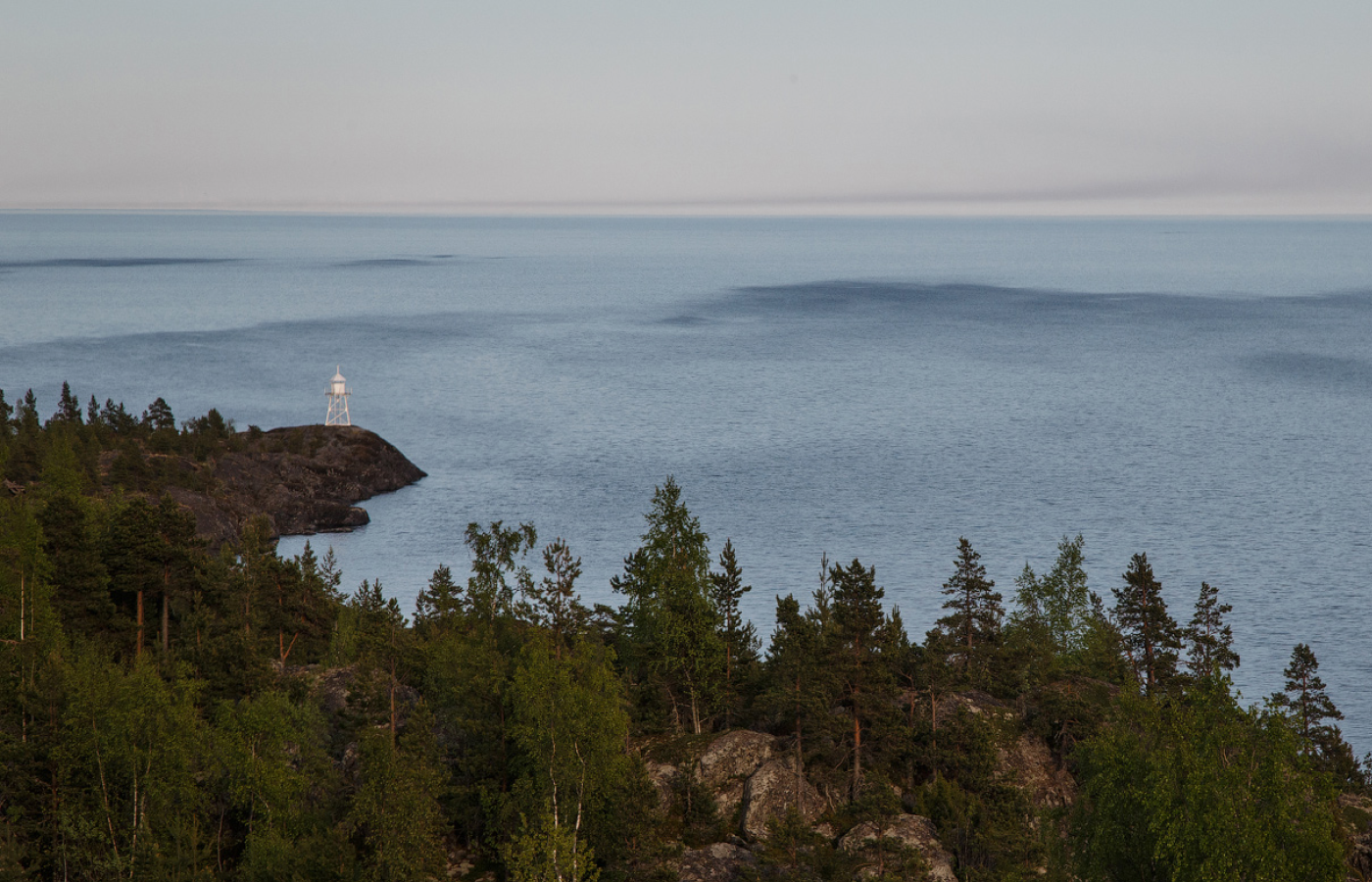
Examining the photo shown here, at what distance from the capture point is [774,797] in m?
46.9

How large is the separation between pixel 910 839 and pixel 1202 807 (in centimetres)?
1834

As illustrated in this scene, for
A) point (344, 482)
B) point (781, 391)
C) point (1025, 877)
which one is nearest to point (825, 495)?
point (344, 482)

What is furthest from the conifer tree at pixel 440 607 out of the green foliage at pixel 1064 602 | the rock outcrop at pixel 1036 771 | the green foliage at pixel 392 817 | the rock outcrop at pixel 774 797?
the green foliage at pixel 1064 602

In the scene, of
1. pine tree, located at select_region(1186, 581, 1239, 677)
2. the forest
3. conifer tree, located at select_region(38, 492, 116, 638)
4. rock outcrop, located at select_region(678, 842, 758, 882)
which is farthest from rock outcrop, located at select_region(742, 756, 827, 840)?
conifer tree, located at select_region(38, 492, 116, 638)

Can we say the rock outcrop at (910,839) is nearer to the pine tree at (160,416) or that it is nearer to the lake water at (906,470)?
the lake water at (906,470)

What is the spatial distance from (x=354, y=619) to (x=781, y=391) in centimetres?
11884

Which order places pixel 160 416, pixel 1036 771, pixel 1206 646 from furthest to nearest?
pixel 160 416, pixel 1206 646, pixel 1036 771

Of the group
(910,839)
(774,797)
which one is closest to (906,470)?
(774,797)

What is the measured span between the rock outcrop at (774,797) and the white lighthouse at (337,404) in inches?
3811

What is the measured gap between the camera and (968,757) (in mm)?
48750

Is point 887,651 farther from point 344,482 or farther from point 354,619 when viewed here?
point 344,482

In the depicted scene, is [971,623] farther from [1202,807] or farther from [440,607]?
[1202,807]

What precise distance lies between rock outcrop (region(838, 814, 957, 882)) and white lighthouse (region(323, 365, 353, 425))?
101835 millimetres

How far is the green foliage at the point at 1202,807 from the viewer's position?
26.0m
